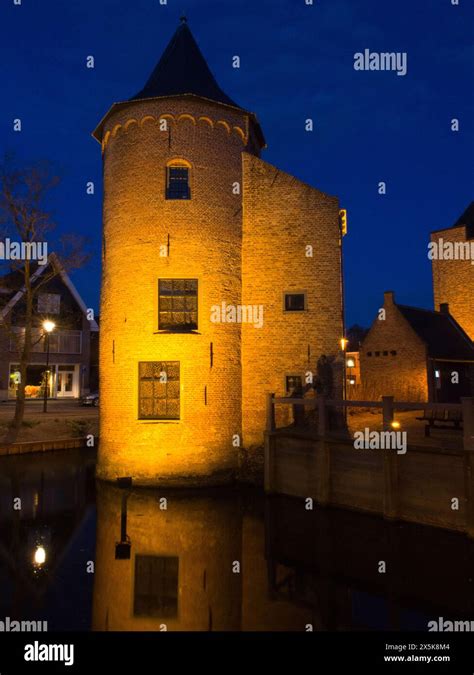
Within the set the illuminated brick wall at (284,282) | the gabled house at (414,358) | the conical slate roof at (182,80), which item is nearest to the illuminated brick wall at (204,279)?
the illuminated brick wall at (284,282)

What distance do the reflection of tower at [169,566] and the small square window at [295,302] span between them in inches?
227

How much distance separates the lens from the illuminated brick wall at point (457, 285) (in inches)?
1330

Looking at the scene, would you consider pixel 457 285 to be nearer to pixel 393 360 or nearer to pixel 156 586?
pixel 393 360

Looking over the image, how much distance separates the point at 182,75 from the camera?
15422mm

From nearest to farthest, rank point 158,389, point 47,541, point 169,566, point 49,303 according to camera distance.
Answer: point 169,566, point 47,541, point 158,389, point 49,303

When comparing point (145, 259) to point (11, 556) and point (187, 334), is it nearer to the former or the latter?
point (187, 334)

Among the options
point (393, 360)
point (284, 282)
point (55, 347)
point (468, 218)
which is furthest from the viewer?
point (55, 347)

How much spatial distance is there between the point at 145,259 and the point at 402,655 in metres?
11.4

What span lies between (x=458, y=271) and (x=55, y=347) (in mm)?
30308

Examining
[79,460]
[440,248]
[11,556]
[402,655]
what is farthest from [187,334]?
[440,248]

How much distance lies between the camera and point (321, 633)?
651 centimetres

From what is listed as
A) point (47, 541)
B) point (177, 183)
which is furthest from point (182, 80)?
point (47, 541)

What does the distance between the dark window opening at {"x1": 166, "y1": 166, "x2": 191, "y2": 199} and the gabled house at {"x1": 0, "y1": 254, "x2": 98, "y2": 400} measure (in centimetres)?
2114

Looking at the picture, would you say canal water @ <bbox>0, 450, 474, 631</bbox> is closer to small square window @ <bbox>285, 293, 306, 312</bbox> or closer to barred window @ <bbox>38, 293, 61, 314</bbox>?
small square window @ <bbox>285, 293, 306, 312</bbox>
